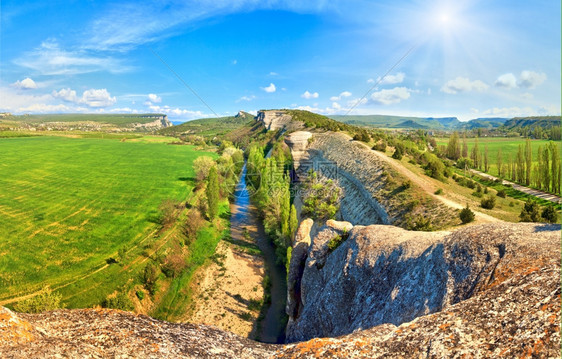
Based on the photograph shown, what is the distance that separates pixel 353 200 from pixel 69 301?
3906 centimetres

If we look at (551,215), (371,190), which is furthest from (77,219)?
(551,215)

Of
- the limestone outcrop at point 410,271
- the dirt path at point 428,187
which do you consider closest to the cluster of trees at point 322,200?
the dirt path at point 428,187

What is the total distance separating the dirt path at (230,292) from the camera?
30.8m

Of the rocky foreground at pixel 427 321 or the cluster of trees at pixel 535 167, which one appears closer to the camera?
the rocky foreground at pixel 427 321

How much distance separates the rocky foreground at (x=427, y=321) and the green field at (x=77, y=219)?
1174 inches

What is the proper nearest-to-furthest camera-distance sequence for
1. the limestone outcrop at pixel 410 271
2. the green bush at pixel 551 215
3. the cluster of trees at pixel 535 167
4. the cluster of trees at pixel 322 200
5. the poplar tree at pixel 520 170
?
1. the limestone outcrop at pixel 410 271
2. the green bush at pixel 551 215
3. the cluster of trees at pixel 322 200
4. the cluster of trees at pixel 535 167
5. the poplar tree at pixel 520 170

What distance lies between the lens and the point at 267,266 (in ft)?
136

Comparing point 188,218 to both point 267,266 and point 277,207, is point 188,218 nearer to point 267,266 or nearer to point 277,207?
point 277,207

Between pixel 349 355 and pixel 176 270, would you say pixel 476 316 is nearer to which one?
pixel 349 355

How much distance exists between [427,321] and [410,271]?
6.38 metres

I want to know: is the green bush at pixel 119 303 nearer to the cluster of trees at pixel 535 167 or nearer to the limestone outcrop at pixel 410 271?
the limestone outcrop at pixel 410 271

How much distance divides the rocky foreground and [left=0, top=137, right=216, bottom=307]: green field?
97.9 feet

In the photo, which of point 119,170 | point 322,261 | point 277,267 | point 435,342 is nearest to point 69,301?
point 277,267

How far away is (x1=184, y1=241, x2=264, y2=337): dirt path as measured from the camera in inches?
1211
